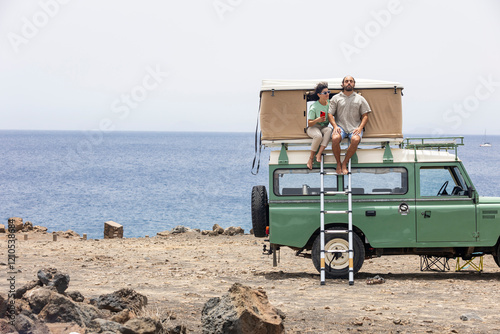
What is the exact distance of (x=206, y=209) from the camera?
57719mm

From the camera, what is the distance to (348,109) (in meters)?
13.6

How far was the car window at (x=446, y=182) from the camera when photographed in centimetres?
1373

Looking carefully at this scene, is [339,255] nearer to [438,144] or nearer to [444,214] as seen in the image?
[444,214]

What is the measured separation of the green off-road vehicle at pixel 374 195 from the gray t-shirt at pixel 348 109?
0.29 m

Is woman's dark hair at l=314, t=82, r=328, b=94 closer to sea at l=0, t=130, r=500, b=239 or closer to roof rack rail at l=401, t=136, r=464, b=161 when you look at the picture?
roof rack rail at l=401, t=136, r=464, b=161

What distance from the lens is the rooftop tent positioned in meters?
13.7

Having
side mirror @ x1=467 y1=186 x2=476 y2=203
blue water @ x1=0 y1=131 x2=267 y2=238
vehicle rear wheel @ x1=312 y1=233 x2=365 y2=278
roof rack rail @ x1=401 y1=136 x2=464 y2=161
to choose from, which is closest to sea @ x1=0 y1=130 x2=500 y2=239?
blue water @ x1=0 y1=131 x2=267 y2=238

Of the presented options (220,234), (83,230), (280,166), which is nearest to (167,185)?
(83,230)

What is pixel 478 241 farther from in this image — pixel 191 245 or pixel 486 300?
pixel 191 245

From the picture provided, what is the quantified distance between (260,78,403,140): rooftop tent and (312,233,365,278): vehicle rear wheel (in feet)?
6.33

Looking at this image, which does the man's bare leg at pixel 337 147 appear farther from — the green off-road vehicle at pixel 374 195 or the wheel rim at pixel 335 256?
the wheel rim at pixel 335 256

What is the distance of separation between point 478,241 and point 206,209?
44830 mm

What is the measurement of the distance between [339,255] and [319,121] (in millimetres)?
2512

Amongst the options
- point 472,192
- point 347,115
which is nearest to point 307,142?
point 347,115
